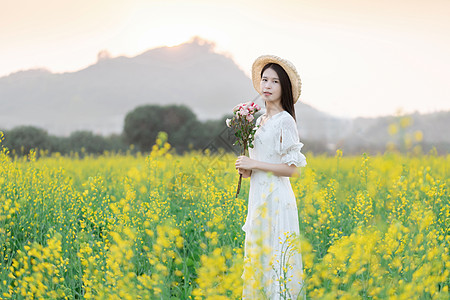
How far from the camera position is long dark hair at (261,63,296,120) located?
2666mm

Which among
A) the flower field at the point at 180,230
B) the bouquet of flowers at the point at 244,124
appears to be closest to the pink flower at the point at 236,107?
the bouquet of flowers at the point at 244,124

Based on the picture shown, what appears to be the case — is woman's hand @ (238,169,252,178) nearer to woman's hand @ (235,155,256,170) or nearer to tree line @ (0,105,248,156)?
woman's hand @ (235,155,256,170)

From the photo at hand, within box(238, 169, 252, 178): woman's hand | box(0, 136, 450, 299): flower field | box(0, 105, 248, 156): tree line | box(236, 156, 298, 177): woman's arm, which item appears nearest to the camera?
box(0, 136, 450, 299): flower field

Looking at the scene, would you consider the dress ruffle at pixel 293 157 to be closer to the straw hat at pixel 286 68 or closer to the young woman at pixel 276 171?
the young woman at pixel 276 171

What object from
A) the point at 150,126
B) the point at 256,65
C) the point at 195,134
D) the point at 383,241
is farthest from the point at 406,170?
the point at 150,126

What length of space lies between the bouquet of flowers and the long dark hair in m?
0.20

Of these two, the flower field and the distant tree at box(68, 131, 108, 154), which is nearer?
the flower field

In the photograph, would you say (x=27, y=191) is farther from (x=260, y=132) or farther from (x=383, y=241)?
(x=383, y=241)

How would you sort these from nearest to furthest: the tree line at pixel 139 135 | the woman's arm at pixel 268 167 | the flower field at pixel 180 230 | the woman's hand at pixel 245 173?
the flower field at pixel 180 230 → the woman's arm at pixel 268 167 → the woman's hand at pixel 245 173 → the tree line at pixel 139 135

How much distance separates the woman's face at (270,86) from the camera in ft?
8.66

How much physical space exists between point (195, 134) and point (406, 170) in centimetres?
1339

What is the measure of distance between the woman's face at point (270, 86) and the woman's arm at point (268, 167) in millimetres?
444

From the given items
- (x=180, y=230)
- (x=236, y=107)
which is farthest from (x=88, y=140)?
(x=236, y=107)

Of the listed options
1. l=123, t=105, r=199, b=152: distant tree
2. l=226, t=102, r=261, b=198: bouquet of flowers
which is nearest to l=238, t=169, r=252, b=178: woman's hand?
l=226, t=102, r=261, b=198: bouquet of flowers
